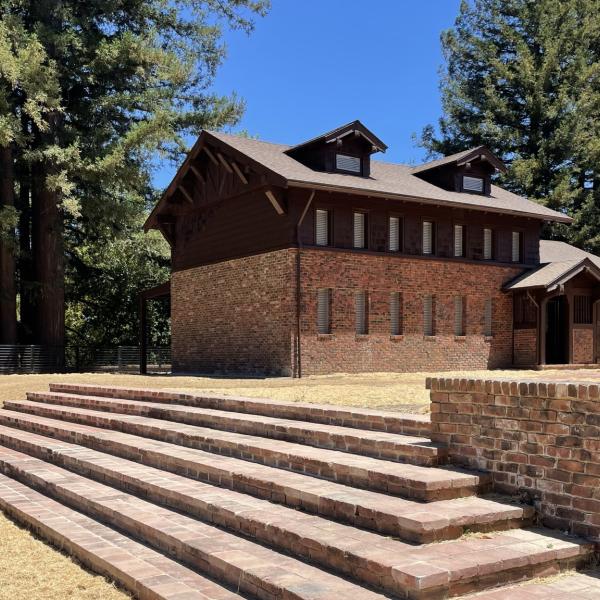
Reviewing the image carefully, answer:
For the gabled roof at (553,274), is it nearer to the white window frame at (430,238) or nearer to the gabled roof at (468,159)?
the white window frame at (430,238)

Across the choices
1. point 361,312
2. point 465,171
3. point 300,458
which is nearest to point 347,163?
point 361,312

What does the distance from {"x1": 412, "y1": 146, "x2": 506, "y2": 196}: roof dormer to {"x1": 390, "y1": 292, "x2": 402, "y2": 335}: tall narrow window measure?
5.53 m

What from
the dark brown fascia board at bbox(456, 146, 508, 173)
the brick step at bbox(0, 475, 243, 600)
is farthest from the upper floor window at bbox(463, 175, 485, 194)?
the brick step at bbox(0, 475, 243, 600)

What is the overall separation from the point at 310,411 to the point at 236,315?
14657 mm

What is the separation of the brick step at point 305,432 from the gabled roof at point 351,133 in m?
12.9

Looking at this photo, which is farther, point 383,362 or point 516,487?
point 383,362

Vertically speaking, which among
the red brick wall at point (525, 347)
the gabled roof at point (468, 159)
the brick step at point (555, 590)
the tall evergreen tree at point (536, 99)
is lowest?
the brick step at point (555, 590)

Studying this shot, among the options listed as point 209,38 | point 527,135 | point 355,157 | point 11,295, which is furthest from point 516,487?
point 527,135

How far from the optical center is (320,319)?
20.7m

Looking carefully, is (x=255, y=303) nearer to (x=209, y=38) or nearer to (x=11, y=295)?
(x=11, y=295)

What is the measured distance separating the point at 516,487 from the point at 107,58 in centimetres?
2556

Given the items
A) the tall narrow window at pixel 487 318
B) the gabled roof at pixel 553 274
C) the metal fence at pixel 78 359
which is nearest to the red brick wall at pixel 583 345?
the gabled roof at pixel 553 274

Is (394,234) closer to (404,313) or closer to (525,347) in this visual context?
(404,313)

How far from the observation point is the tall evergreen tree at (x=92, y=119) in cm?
2588
